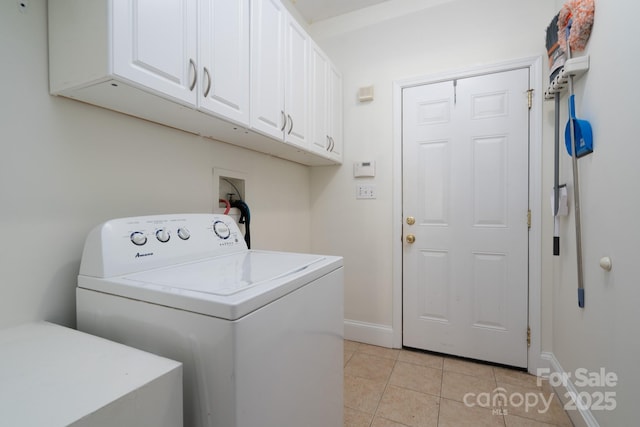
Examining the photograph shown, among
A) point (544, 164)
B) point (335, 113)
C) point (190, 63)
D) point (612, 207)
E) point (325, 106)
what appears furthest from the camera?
point (335, 113)

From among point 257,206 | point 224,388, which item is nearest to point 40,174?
point 224,388

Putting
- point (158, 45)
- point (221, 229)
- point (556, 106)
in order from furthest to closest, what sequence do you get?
point (556, 106)
point (221, 229)
point (158, 45)

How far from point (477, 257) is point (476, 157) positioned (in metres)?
0.74

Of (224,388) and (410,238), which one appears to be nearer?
(224,388)

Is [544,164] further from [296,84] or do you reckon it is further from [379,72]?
[296,84]

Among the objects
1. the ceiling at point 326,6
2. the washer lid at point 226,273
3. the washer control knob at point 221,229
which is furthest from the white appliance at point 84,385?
the ceiling at point 326,6

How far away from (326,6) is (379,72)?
0.72 meters

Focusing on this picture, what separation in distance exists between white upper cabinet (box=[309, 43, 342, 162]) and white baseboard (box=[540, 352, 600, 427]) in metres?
2.02

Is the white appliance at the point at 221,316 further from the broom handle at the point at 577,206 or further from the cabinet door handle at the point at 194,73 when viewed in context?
the broom handle at the point at 577,206

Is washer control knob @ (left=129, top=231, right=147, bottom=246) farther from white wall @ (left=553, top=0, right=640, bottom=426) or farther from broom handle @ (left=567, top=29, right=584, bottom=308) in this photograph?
broom handle @ (left=567, top=29, right=584, bottom=308)

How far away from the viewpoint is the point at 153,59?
0.91m

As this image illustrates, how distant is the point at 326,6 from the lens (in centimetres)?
234

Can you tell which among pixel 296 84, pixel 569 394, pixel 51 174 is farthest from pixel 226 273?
pixel 569 394

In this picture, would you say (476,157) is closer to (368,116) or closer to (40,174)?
(368,116)
